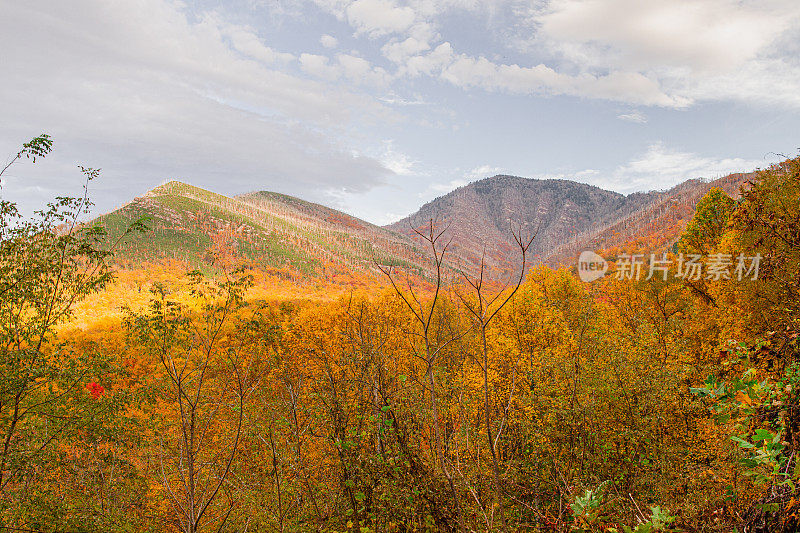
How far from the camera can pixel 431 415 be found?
329 inches

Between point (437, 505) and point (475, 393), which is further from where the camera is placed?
point (475, 393)

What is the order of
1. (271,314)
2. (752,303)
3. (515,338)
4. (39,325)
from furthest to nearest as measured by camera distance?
1. (271,314)
2. (515,338)
3. (752,303)
4. (39,325)

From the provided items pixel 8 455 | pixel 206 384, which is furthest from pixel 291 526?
pixel 206 384

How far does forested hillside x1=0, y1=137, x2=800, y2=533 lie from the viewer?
395cm

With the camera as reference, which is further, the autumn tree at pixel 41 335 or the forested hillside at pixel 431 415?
the autumn tree at pixel 41 335

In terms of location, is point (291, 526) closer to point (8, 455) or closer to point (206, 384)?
point (8, 455)

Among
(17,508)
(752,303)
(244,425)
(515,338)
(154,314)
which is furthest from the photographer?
(515,338)

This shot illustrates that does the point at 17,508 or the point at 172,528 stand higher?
the point at 17,508

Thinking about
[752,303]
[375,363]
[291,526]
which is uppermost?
[752,303]

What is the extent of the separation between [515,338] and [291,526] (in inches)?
688

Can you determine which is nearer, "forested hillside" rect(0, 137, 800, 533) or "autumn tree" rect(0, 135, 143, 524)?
"forested hillside" rect(0, 137, 800, 533)

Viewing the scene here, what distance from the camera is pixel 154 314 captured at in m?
12.4

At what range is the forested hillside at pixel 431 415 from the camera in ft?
12.9

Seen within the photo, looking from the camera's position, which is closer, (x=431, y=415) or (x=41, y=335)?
(x=431, y=415)
